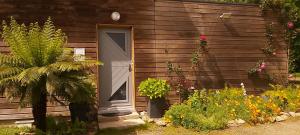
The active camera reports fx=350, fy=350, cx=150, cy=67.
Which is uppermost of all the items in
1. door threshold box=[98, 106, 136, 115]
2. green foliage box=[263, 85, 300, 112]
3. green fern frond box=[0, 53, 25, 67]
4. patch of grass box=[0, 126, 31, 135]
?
green fern frond box=[0, 53, 25, 67]

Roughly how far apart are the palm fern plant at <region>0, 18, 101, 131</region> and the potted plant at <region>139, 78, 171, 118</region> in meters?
2.25

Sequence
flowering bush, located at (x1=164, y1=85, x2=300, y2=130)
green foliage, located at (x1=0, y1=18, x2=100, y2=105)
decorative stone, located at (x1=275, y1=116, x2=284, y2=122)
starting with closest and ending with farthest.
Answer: green foliage, located at (x1=0, y1=18, x2=100, y2=105), flowering bush, located at (x1=164, y1=85, x2=300, y2=130), decorative stone, located at (x1=275, y1=116, x2=284, y2=122)

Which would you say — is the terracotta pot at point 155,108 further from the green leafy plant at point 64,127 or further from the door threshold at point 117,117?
the green leafy plant at point 64,127

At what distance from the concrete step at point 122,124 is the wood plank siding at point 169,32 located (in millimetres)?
786

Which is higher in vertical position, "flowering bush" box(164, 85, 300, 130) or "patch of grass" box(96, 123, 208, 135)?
"flowering bush" box(164, 85, 300, 130)

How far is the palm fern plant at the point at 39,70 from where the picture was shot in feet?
19.9

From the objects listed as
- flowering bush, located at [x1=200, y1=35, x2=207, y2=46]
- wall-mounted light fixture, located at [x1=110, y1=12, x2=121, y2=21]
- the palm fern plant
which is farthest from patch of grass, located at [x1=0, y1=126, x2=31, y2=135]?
flowering bush, located at [x1=200, y1=35, x2=207, y2=46]

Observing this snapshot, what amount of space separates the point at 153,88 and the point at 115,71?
3.94 ft

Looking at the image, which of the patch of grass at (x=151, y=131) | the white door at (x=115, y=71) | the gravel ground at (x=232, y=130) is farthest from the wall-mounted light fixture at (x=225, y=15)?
the patch of grass at (x=151, y=131)

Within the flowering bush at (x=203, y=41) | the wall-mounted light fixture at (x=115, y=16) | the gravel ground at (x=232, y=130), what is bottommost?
the gravel ground at (x=232, y=130)

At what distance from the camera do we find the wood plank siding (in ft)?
27.3

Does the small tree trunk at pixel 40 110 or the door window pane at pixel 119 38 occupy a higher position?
the door window pane at pixel 119 38

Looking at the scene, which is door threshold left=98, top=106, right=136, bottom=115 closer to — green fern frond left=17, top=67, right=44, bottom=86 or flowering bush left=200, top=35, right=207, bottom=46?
flowering bush left=200, top=35, right=207, bottom=46

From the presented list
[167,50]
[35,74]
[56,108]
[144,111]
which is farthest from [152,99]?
[35,74]
